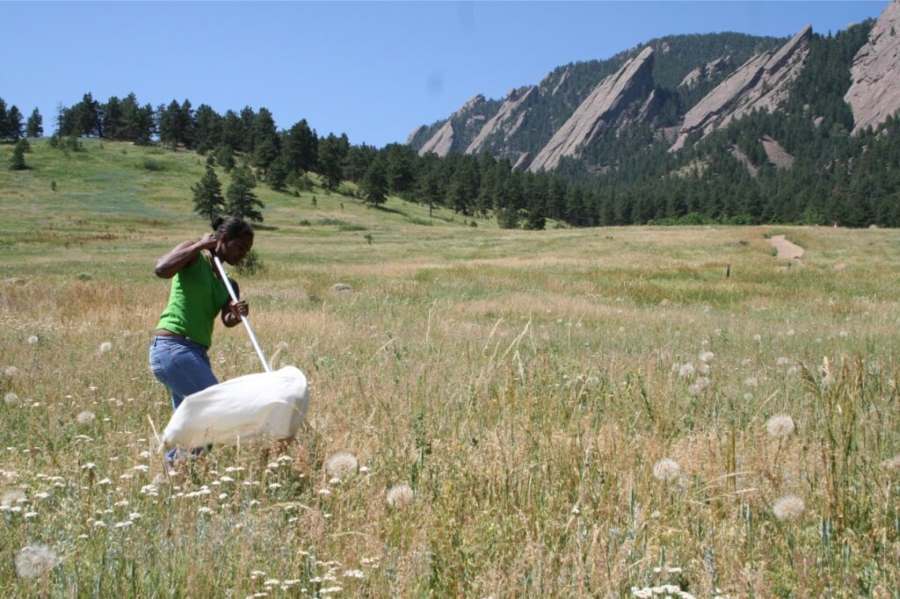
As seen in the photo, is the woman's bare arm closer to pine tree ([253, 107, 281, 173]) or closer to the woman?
the woman

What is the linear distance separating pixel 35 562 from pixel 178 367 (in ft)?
8.56

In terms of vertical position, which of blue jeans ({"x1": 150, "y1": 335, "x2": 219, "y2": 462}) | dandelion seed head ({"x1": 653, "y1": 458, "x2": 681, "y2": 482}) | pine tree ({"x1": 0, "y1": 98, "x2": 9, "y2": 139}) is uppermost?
pine tree ({"x1": 0, "y1": 98, "x2": 9, "y2": 139})

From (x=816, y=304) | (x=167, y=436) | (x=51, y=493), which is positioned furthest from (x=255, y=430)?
(x=816, y=304)

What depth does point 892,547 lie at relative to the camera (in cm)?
323

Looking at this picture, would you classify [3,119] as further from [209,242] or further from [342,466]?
[342,466]

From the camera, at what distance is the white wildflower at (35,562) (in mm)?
2490

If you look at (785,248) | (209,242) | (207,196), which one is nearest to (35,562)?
(209,242)

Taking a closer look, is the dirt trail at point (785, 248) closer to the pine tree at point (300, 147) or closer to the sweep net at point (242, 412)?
the sweep net at point (242, 412)

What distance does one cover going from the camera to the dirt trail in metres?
41.3

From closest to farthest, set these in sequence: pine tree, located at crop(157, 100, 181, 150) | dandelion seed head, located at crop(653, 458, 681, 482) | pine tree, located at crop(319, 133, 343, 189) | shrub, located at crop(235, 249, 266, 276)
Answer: dandelion seed head, located at crop(653, 458, 681, 482), shrub, located at crop(235, 249, 266, 276), pine tree, located at crop(319, 133, 343, 189), pine tree, located at crop(157, 100, 181, 150)

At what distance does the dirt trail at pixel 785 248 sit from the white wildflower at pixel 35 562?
139 feet

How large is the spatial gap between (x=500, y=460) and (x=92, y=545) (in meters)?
2.21

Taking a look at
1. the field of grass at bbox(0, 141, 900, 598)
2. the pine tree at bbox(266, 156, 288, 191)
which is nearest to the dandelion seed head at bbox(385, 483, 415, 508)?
the field of grass at bbox(0, 141, 900, 598)

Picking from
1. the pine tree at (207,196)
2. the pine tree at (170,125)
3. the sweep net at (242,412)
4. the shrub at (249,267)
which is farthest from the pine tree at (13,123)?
the sweep net at (242,412)
